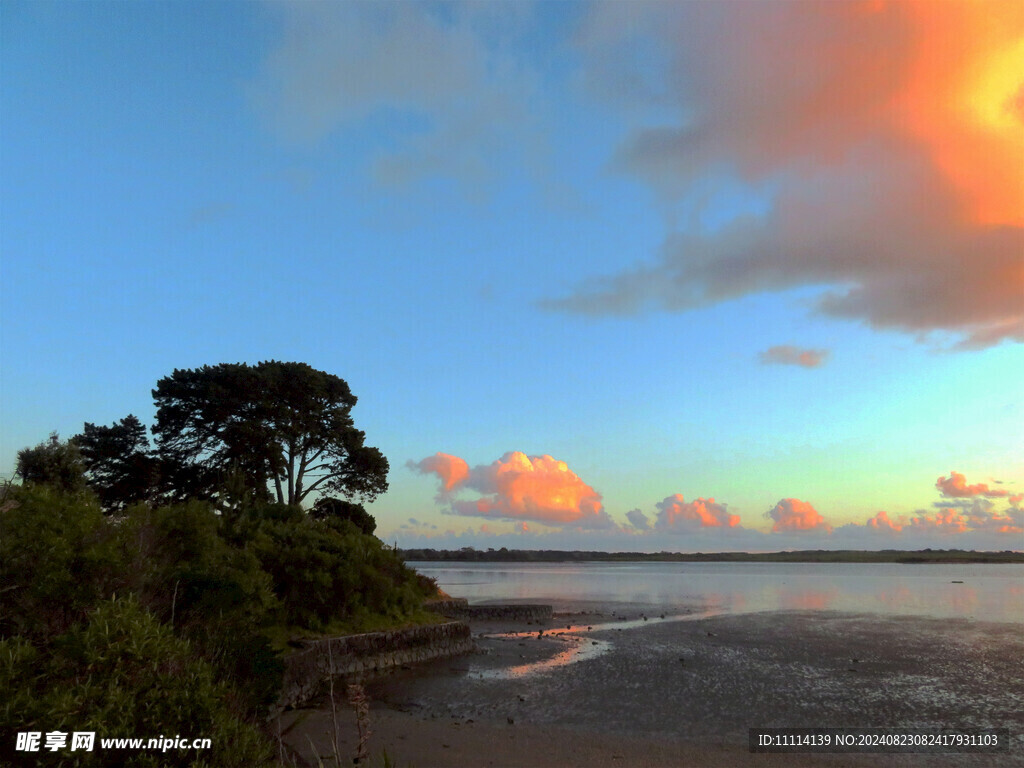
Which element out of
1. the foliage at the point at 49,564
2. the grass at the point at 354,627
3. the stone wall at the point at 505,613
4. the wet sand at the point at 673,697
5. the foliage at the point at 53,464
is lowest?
the stone wall at the point at 505,613

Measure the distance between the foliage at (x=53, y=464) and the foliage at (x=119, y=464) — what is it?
16.0 ft

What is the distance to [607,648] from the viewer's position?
2448cm

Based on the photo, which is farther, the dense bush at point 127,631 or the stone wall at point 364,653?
the stone wall at point 364,653

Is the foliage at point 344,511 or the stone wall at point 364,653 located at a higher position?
the foliage at point 344,511

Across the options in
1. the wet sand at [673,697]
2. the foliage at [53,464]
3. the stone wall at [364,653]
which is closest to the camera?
the wet sand at [673,697]

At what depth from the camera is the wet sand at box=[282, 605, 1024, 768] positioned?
39.1 ft

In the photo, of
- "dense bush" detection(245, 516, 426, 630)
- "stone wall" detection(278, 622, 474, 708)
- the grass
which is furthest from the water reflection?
"dense bush" detection(245, 516, 426, 630)

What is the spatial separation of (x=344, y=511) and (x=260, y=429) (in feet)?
17.8

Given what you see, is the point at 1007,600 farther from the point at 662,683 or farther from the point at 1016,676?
the point at 662,683

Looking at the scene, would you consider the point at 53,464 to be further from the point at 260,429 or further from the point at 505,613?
the point at 505,613

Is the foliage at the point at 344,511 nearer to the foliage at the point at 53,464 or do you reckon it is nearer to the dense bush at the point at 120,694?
the foliage at the point at 53,464

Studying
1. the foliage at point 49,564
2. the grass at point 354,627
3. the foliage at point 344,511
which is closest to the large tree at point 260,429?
the foliage at point 344,511

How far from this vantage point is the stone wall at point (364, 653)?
15828 mm

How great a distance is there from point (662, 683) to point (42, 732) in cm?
1528
